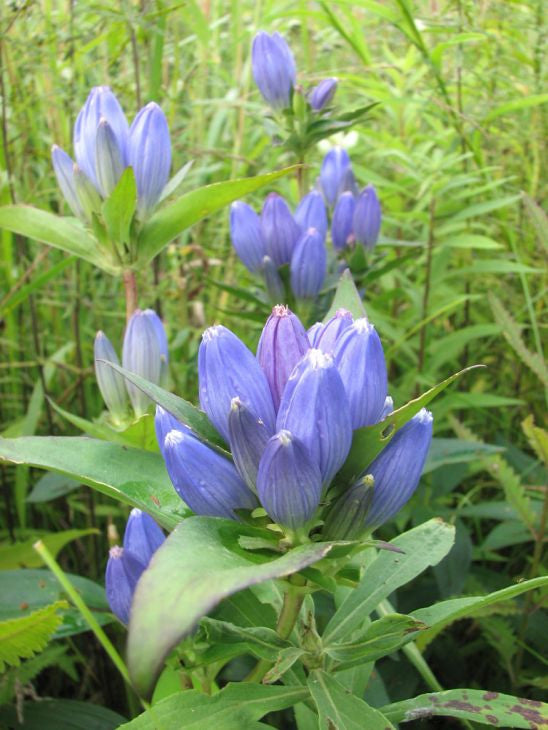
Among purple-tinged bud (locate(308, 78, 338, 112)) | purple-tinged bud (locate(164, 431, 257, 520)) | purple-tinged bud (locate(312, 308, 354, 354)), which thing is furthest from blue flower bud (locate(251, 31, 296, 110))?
purple-tinged bud (locate(164, 431, 257, 520))

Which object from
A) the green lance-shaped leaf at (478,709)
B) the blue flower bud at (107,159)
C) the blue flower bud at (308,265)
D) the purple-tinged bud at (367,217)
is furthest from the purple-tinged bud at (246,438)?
the purple-tinged bud at (367,217)

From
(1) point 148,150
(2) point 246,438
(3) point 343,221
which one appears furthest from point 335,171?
(2) point 246,438

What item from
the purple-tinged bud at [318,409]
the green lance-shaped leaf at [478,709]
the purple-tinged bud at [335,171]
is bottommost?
the green lance-shaped leaf at [478,709]

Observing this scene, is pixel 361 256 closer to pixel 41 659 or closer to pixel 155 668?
pixel 41 659

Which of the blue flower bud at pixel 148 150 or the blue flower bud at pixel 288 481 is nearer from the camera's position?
the blue flower bud at pixel 288 481

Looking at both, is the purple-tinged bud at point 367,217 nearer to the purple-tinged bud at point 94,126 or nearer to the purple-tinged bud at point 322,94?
the purple-tinged bud at point 322,94

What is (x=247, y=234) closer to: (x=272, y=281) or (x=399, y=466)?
(x=272, y=281)

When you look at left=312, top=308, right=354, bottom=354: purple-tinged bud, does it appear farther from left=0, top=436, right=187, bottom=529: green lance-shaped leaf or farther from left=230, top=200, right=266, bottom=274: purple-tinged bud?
left=230, top=200, right=266, bottom=274: purple-tinged bud
